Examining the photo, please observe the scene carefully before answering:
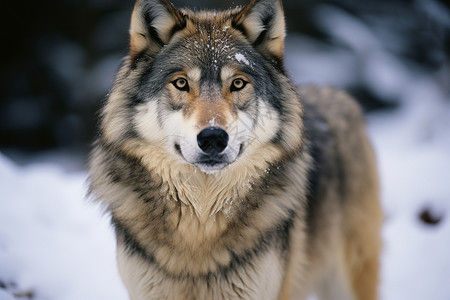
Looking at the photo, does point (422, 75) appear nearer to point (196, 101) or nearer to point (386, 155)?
point (386, 155)

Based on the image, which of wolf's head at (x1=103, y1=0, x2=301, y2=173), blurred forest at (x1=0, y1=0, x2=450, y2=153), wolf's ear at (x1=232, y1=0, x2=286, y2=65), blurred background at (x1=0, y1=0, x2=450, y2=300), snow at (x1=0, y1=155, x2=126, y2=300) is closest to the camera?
wolf's head at (x1=103, y1=0, x2=301, y2=173)

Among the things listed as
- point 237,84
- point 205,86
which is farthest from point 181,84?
point 237,84

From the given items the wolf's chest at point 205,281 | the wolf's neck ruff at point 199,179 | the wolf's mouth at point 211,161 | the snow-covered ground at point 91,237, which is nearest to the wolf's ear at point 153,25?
the wolf's neck ruff at point 199,179

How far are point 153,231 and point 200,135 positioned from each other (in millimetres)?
748

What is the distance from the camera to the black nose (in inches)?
89.0

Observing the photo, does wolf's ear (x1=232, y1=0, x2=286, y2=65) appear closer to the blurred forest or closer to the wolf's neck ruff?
the wolf's neck ruff

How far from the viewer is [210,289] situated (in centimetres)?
255

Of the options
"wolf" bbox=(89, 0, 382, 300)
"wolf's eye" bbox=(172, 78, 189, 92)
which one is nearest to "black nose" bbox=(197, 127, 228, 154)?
"wolf" bbox=(89, 0, 382, 300)

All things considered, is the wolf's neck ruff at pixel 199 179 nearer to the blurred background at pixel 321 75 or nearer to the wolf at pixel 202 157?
the wolf at pixel 202 157

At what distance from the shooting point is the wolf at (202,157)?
8.35ft

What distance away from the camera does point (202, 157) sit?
233 centimetres

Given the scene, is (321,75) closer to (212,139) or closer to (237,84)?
(237,84)

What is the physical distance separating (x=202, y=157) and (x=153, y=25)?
0.98 m

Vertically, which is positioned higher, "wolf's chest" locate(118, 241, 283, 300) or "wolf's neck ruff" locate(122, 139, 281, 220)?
"wolf's neck ruff" locate(122, 139, 281, 220)
